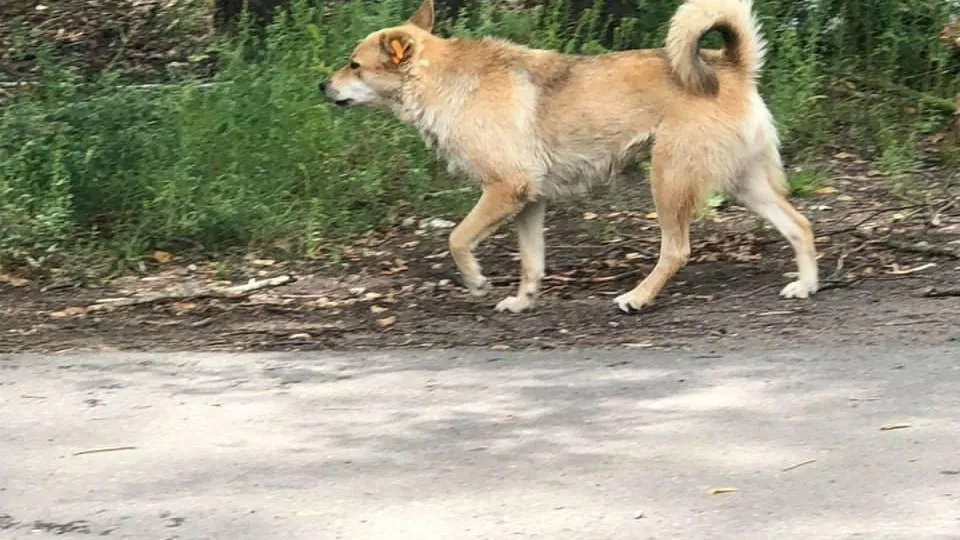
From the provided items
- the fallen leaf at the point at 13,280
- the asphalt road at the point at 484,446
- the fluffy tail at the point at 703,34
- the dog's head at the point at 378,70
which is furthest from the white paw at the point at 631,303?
the fallen leaf at the point at 13,280

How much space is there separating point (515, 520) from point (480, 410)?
118 centimetres

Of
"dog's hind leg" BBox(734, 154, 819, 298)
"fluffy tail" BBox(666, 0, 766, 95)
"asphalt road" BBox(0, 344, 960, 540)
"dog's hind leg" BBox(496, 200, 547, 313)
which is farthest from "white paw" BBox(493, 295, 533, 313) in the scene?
"fluffy tail" BBox(666, 0, 766, 95)

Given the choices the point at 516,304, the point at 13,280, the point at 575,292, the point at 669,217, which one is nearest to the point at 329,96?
the point at 516,304

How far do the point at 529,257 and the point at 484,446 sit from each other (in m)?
2.56

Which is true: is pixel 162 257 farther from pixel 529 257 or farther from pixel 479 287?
pixel 529 257

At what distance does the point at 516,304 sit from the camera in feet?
23.4

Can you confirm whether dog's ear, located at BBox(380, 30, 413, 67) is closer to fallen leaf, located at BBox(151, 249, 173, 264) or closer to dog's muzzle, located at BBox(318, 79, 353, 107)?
dog's muzzle, located at BBox(318, 79, 353, 107)

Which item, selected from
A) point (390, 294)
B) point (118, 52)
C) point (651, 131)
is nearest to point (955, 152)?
point (651, 131)

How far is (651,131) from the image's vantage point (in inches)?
271

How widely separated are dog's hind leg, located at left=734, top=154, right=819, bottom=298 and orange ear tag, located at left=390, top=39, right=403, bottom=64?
194cm

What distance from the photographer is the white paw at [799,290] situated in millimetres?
6922

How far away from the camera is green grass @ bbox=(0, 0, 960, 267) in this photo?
8.41 metres

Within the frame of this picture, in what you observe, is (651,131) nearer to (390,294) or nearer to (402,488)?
(390,294)

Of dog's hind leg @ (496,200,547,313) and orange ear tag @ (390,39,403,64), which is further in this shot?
orange ear tag @ (390,39,403,64)
